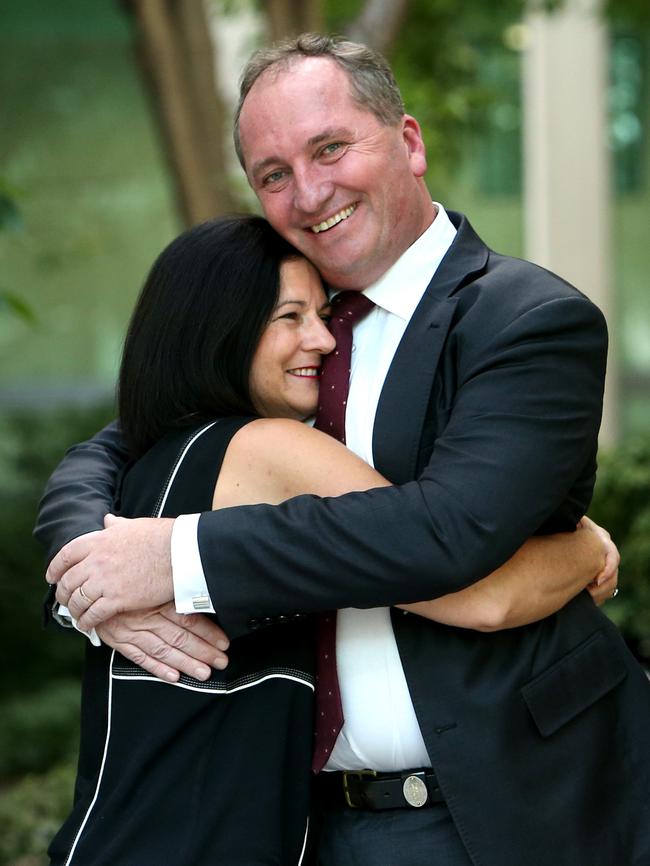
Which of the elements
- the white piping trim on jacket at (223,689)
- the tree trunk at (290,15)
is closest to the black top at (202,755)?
the white piping trim on jacket at (223,689)

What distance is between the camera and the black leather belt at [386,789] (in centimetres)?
257

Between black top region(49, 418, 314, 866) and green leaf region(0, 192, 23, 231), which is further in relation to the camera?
green leaf region(0, 192, 23, 231)

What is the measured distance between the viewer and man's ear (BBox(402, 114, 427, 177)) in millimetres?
2936

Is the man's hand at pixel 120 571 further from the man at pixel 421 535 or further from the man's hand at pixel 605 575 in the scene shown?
the man's hand at pixel 605 575

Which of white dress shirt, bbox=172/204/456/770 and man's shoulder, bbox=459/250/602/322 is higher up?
man's shoulder, bbox=459/250/602/322

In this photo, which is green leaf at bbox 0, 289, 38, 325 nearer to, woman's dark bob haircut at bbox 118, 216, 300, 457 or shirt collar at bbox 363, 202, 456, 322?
woman's dark bob haircut at bbox 118, 216, 300, 457

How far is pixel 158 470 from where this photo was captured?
8.70 ft

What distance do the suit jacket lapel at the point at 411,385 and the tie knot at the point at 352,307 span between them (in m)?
0.19

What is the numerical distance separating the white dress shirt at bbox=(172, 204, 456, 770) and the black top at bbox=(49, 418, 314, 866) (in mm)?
85

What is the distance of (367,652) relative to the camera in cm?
259

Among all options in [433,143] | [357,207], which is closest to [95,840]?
[357,207]

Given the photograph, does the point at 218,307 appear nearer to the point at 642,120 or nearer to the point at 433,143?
the point at 433,143

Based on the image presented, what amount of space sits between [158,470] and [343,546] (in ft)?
1.63

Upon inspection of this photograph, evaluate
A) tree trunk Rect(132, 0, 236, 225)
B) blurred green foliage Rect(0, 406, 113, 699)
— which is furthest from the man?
blurred green foliage Rect(0, 406, 113, 699)
